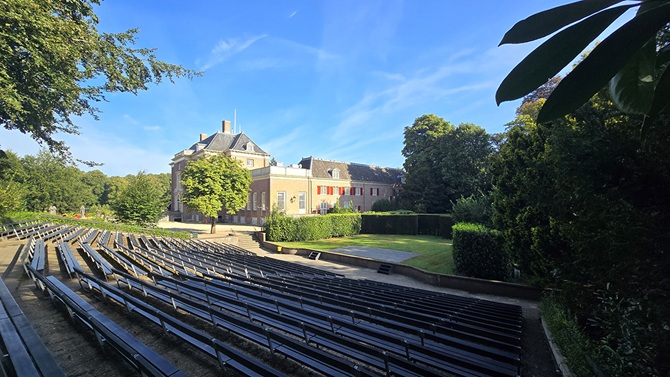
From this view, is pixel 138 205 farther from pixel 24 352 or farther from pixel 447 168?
pixel 447 168

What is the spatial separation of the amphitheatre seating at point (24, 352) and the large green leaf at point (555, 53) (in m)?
3.31

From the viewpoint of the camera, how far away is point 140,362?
8.01 feet

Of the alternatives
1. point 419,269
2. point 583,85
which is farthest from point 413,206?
point 583,85

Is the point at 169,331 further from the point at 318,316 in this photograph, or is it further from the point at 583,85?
the point at 583,85

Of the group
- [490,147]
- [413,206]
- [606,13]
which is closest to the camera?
[606,13]

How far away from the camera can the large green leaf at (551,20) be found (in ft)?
1.80

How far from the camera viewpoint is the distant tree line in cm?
2359

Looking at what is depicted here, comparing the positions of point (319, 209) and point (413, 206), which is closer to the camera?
point (413, 206)

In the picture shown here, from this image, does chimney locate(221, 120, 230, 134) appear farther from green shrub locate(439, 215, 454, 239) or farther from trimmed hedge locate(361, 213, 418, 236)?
green shrub locate(439, 215, 454, 239)

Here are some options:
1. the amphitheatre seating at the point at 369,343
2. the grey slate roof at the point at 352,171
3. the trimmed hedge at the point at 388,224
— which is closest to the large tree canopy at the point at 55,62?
the amphitheatre seating at the point at 369,343

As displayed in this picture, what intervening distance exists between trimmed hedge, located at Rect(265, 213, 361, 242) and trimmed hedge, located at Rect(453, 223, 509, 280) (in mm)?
14151

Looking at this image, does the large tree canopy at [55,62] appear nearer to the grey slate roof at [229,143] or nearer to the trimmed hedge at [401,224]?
the trimmed hedge at [401,224]

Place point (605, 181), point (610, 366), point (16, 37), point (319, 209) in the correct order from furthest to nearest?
point (319, 209) < point (16, 37) < point (605, 181) < point (610, 366)

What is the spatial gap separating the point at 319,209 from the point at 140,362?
36.0 metres
